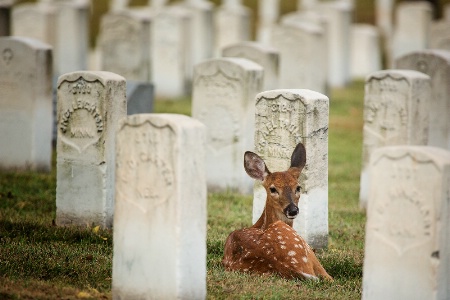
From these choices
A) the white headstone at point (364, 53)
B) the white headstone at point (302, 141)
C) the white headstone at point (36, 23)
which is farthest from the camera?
the white headstone at point (364, 53)

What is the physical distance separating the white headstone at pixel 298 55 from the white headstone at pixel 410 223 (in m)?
12.6

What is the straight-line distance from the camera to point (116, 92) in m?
10.4

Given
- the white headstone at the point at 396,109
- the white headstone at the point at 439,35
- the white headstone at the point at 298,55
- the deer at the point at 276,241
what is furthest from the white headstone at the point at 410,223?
the white headstone at the point at 439,35

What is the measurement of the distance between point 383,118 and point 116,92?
3.39 meters

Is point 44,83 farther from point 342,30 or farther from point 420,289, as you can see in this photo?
point 342,30

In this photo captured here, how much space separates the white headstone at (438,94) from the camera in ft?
45.6

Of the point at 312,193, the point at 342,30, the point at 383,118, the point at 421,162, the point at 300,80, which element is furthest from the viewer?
the point at 342,30

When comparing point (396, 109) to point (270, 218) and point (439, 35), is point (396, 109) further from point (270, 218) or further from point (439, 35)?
point (439, 35)

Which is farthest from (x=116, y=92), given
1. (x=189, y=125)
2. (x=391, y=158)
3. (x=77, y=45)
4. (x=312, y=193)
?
(x=77, y=45)

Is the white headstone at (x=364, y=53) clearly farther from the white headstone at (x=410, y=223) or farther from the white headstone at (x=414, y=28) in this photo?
the white headstone at (x=410, y=223)

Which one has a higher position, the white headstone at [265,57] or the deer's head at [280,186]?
the white headstone at [265,57]

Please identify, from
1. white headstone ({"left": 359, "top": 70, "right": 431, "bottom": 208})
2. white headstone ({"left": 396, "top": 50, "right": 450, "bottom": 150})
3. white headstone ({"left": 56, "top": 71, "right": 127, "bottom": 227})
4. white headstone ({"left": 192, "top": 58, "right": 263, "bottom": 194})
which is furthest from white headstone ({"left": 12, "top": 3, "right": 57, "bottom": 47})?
white headstone ({"left": 56, "top": 71, "right": 127, "bottom": 227})

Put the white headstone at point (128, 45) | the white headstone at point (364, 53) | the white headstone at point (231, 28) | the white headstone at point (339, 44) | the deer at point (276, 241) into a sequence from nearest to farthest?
1. the deer at point (276, 241)
2. the white headstone at point (128, 45)
3. the white headstone at point (339, 44)
4. the white headstone at point (231, 28)
5. the white headstone at point (364, 53)

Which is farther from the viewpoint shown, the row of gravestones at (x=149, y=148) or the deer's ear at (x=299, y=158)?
the deer's ear at (x=299, y=158)
